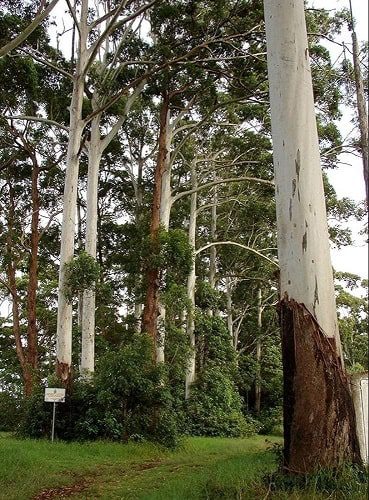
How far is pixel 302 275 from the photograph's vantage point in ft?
18.2

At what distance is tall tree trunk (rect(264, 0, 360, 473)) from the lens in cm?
515

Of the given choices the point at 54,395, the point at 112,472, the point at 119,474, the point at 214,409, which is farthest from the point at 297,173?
the point at 214,409

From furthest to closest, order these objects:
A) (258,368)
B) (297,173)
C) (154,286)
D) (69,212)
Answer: (258,368), (154,286), (69,212), (297,173)

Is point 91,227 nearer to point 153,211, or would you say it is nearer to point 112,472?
point 153,211

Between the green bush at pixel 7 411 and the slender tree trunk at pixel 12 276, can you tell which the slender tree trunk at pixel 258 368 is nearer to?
the slender tree trunk at pixel 12 276

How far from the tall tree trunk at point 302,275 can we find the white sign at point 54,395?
782 centimetres

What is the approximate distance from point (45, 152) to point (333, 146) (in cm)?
1058

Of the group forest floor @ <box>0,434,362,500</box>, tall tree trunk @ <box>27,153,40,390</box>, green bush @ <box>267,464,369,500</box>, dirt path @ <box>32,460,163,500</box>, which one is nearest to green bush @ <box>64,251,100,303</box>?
forest floor @ <box>0,434,362,500</box>

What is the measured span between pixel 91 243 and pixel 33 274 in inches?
215

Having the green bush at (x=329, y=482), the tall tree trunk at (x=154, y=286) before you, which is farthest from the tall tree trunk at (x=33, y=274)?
the green bush at (x=329, y=482)

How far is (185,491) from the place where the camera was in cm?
601

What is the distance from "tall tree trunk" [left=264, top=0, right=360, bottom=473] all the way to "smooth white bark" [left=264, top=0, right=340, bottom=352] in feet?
0.03

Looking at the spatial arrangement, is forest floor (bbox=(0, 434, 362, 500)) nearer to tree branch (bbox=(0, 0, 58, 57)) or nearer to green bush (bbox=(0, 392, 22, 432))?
green bush (bbox=(0, 392, 22, 432))

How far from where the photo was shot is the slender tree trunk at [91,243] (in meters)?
14.8
